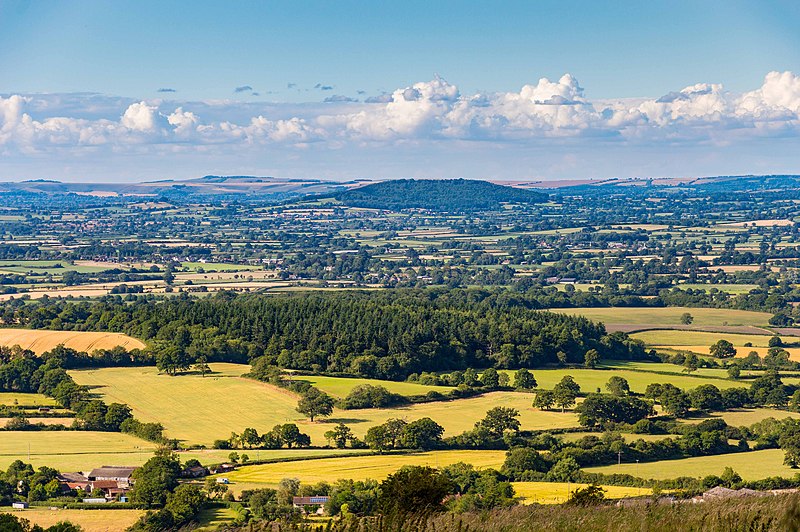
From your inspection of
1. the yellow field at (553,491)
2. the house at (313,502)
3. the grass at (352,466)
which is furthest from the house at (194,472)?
the yellow field at (553,491)

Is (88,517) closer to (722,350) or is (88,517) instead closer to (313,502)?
(313,502)

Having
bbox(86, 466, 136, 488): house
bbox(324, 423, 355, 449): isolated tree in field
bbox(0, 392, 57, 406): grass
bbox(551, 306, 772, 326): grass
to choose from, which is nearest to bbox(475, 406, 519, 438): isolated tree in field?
bbox(324, 423, 355, 449): isolated tree in field

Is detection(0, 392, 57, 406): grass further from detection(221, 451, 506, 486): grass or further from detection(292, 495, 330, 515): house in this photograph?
detection(292, 495, 330, 515): house

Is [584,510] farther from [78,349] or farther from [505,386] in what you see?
[78,349]

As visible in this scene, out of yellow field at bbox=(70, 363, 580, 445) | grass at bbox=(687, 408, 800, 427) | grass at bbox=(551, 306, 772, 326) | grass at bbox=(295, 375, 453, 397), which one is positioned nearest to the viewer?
yellow field at bbox=(70, 363, 580, 445)

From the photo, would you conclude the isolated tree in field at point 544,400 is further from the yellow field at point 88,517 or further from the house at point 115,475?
the yellow field at point 88,517

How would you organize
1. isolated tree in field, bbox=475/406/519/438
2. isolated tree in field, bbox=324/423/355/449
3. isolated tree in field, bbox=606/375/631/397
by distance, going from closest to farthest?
isolated tree in field, bbox=324/423/355/449, isolated tree in field, bbox=475/406/519/438, isolated tree in field, bbox=606/375/631/397
